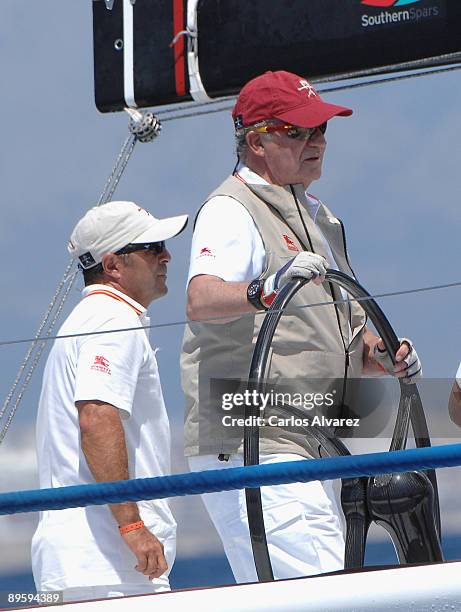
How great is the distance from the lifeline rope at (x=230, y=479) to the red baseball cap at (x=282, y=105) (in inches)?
39.1

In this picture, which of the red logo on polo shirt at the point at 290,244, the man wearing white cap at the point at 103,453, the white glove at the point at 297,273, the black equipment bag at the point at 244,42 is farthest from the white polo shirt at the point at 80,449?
the black equipment bag at the point at 244,42

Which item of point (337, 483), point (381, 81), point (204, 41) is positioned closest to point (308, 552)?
point (337, 483)

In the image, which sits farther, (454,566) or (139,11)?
(139,11)

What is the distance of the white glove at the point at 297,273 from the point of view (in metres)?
2.66

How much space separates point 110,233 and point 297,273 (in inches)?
24.2

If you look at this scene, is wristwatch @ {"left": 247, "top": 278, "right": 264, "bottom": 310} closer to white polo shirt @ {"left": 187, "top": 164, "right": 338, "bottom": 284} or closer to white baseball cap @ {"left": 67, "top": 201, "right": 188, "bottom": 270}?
white polo shirt @ {"left": 187, "top": 164, "right": 338, "bottom": 284}

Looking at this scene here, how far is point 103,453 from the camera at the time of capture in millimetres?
2707

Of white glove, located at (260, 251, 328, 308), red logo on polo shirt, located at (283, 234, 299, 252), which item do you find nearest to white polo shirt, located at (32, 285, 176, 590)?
white glove, located at (260, 251, 328, 308)

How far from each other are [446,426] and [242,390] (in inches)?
14.3

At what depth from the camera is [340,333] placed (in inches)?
105

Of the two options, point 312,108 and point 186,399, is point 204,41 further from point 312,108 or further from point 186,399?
point 186,399

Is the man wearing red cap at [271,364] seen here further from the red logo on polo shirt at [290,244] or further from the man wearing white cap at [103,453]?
the man wearing white cap at [103,453]

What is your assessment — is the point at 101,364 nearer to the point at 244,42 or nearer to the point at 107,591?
the point at 107,591

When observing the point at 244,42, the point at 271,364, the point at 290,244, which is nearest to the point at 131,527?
the point at 271,364
